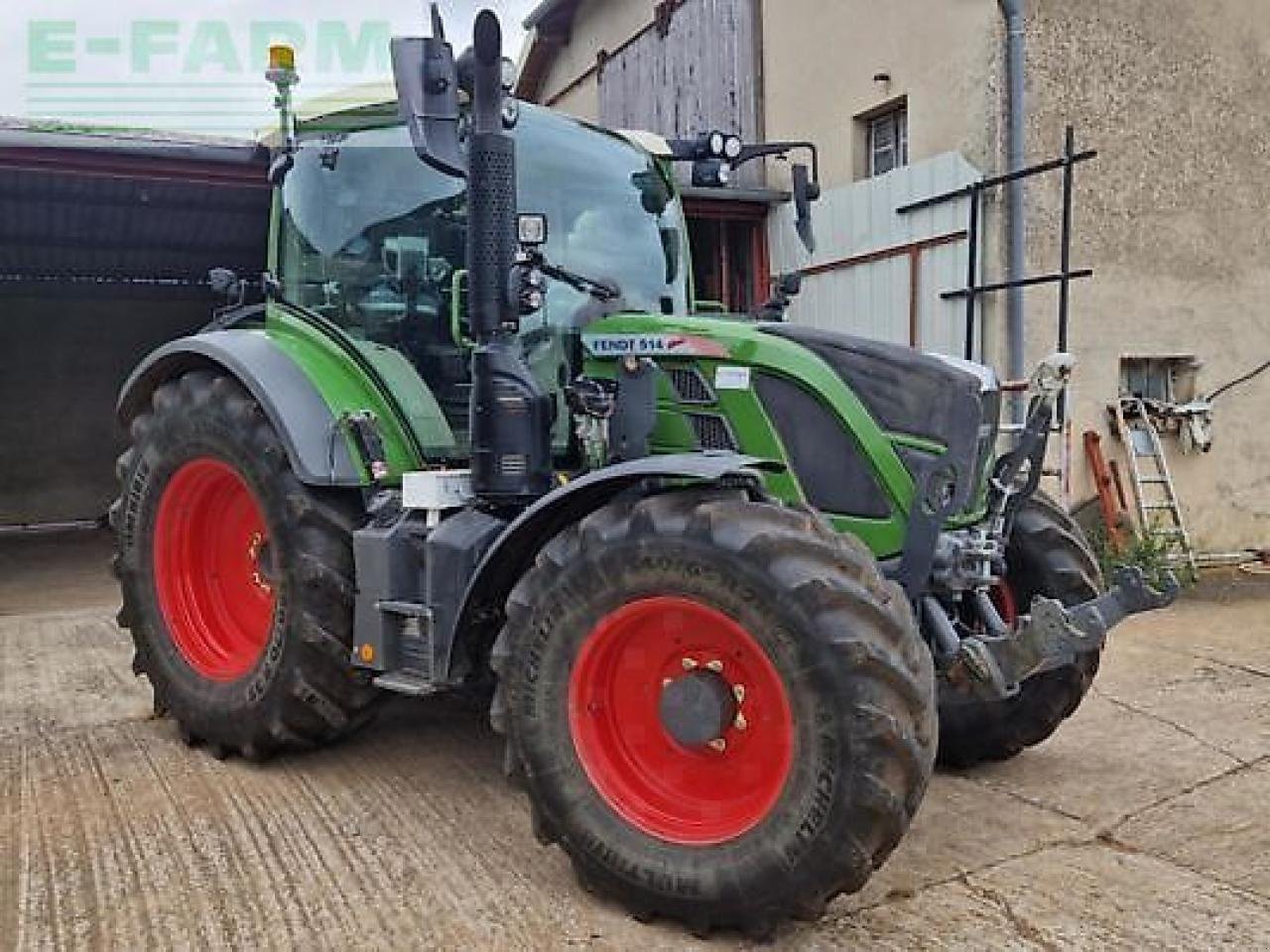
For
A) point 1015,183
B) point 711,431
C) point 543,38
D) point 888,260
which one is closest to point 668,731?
point 711,431

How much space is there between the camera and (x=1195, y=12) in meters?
7.98

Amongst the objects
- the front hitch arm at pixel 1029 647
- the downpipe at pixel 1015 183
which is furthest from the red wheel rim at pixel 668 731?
the downpipe at pixel 1015 183

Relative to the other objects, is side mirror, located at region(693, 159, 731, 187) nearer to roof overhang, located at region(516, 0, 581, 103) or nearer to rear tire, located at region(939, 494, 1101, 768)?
rear tire, located at region(939, 494, 1101, 768)

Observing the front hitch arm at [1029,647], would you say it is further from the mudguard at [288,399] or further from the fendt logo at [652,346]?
the mudguard at [288,399]

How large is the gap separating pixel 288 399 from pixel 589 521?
1419 mm

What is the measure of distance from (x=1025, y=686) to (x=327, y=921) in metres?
2.28

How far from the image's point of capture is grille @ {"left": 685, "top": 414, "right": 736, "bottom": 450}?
11.3ft

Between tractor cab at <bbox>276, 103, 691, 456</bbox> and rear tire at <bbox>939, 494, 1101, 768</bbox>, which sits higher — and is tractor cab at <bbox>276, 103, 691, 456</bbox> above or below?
above

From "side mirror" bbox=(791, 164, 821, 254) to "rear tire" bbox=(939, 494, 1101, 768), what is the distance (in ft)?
4.04

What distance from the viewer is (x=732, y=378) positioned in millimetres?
3402

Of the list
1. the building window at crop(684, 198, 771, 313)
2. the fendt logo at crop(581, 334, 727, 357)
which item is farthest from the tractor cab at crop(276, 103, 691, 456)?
the building window at crop(684, 198, 771, 313)

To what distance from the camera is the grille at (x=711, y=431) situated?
11.3 ft


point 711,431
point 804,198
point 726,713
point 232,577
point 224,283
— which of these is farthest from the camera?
point 224,283

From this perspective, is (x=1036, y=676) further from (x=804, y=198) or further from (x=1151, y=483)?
(x=1151, y=483)
